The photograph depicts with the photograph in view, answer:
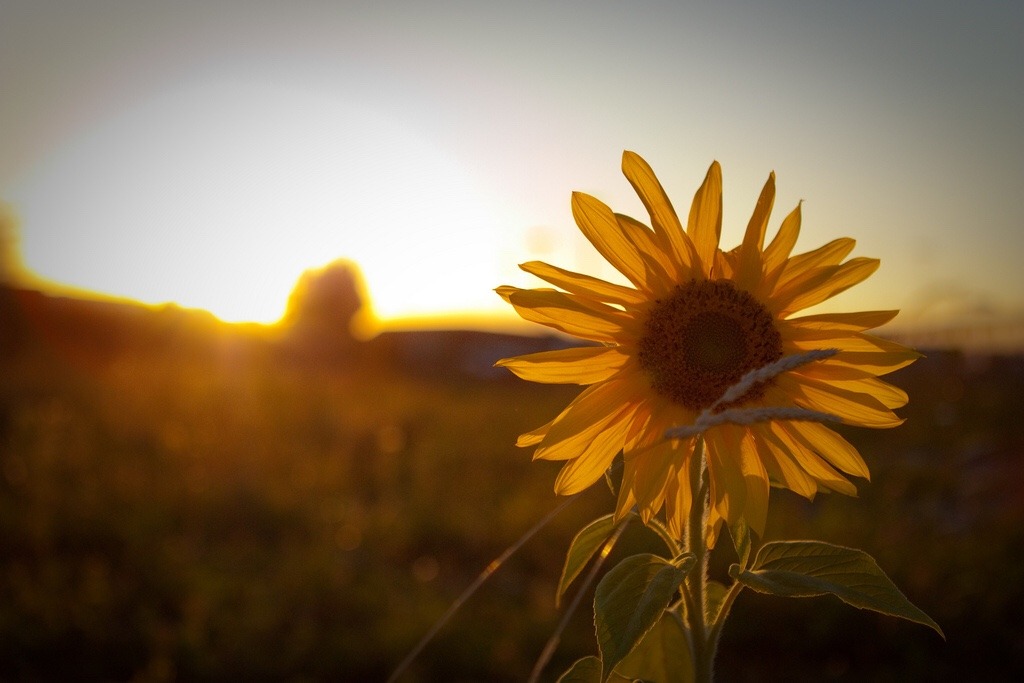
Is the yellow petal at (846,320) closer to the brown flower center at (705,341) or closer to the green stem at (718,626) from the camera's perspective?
the brown flower center at (705,341)

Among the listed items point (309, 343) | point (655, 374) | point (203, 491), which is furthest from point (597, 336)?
point (309, 343)

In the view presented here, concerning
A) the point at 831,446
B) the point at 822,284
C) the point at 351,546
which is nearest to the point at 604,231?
the point at 822,284

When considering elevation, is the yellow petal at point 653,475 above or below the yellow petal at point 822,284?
below

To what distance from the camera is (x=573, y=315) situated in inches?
42.6

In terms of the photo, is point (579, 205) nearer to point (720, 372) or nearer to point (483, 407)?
point (720, 372)

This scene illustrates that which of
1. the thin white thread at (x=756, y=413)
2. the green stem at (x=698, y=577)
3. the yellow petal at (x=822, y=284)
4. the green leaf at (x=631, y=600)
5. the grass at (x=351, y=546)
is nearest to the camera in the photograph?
the thin white thread at (x=756, y=413)

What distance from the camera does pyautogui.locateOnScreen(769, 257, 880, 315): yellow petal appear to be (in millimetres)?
1023

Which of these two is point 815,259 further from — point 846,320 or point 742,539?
point 742,539

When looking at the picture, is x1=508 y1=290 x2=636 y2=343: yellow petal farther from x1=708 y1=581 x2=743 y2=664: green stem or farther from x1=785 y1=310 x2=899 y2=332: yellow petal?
x1=708 y1=581 x2=743 y2=664: green stem

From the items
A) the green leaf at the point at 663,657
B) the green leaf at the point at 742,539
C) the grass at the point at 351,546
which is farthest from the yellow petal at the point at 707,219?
the grass at the point at 351,546

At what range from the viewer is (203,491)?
16.4 ft

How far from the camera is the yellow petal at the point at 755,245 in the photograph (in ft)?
3.30

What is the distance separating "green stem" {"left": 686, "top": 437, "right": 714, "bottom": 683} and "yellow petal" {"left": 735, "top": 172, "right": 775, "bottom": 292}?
0.23 meters

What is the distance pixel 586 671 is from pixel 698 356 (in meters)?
0.44
